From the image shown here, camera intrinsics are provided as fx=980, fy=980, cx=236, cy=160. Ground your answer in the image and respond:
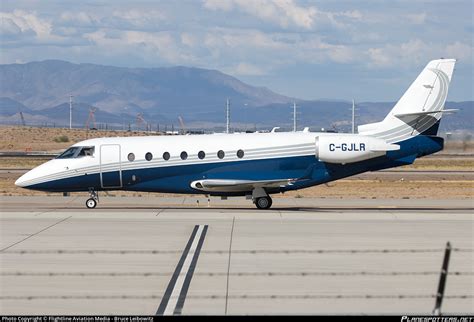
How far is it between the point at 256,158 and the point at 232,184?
4.18 feet

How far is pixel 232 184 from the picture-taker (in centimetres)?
3453

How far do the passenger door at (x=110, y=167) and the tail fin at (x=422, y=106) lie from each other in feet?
30.5

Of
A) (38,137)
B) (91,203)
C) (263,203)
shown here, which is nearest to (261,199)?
(263,203)

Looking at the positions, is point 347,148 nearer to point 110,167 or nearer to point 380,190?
point 110,167

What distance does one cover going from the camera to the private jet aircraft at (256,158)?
34594 mm

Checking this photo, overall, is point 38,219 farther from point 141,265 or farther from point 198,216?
point 141,265

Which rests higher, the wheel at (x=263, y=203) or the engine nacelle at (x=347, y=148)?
the engine nacelle at (x=347, y=148)

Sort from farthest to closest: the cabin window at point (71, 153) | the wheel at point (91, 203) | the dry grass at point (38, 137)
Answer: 1. the dry grass at point (38, 137)
2. the cabin window at point (71, 153)
3. the wheel at point (91, 203)

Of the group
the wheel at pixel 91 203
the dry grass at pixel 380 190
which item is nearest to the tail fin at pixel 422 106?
the dry grass at pixel 380 190

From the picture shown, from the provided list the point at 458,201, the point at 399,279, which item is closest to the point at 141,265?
the point at 399,279

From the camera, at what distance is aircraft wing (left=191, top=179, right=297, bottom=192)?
34.5m

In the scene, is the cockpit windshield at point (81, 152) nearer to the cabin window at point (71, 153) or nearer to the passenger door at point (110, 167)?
the cabin window at point (71, 153)

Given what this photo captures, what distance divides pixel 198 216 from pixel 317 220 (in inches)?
152

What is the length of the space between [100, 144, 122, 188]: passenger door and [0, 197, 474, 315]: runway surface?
1.30 m
